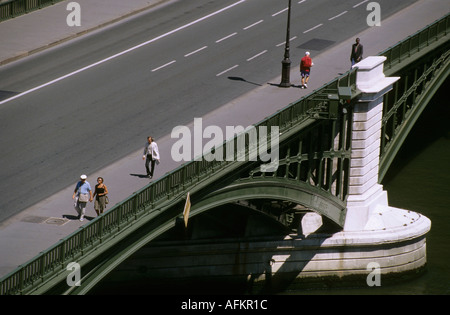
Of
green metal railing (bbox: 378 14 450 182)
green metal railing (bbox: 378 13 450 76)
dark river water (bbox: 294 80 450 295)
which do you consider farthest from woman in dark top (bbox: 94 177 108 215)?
green metal railing (bbox: 378 14 450 182)

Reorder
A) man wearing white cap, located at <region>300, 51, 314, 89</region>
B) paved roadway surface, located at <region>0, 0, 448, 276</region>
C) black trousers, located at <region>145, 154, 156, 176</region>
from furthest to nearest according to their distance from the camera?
man wearing white cap, located at <region>300, 51, 314, 89</region>, paved roadway surface, located at <region>0, 0, 448, 276</region>, black trousers, located at <region>145, 154, 156, 176</region>

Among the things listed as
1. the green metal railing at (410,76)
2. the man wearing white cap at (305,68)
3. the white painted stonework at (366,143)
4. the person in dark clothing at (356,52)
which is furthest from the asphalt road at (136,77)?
the white painted stonework at (366,143)

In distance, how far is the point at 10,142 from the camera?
47.5m

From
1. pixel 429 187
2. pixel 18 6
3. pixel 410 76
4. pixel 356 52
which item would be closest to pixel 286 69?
pixel 356 52

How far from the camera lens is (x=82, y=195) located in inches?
1535

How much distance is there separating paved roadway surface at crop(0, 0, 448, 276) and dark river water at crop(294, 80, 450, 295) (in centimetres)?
732

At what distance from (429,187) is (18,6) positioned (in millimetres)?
22989

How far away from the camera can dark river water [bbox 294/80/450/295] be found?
52750 mm

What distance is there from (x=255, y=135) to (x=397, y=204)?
16807 mm

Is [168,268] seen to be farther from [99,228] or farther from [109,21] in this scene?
[109,21]

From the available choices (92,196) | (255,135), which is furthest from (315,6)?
(92,196)

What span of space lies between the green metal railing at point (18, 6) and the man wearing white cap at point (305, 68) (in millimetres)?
18419

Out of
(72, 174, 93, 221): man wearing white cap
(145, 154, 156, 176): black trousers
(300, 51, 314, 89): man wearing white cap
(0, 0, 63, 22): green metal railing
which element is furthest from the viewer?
(0, 0, 63, 22): green metal railing

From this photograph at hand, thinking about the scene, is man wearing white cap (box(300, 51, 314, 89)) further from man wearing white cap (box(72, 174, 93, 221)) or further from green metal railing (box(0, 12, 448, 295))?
man wearing white cap (box(72, 174, 93, 221))
